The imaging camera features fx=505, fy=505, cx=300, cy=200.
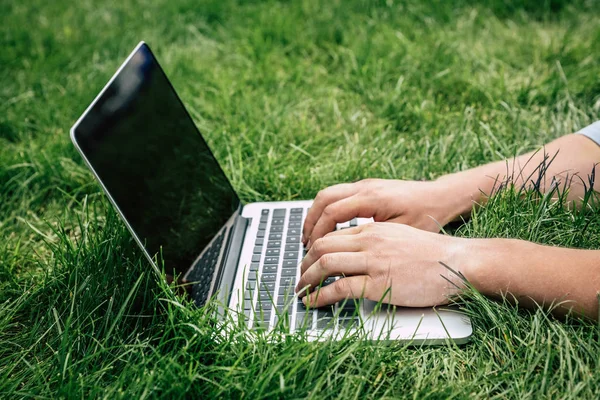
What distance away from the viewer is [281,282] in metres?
1.62

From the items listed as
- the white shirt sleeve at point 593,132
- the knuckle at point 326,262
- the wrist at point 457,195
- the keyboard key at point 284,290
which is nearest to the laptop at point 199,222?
the keyboard key at point 284,290

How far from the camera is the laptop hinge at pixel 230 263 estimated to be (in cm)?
157

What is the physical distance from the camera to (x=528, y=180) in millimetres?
→ 1803

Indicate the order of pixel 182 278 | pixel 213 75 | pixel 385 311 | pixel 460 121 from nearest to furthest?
pixel 385 311 < pixel 182 278 < pixel 460 121 < pixel 213 75

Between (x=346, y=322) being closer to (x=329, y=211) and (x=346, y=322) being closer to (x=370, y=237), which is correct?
(x=370, y=237)

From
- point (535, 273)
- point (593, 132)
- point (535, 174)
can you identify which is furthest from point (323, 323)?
point (593, 132)

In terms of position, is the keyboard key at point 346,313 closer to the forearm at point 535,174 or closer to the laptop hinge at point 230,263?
the laptop hinge at point 230,263

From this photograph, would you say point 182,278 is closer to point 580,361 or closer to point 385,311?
point 385,311

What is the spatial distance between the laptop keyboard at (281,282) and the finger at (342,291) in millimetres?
33

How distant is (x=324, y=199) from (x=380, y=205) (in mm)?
189

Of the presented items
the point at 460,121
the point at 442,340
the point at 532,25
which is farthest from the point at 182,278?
the point at 532,25

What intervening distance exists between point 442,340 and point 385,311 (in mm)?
178

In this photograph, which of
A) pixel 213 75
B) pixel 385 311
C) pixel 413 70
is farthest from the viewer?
pixel 213 75

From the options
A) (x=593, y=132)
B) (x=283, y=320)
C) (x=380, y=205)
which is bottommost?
(x=283, y=320)
